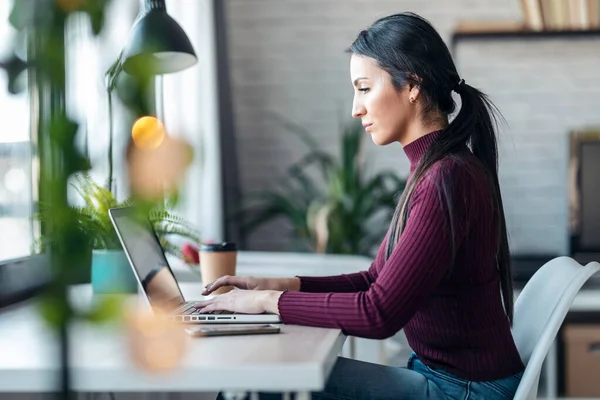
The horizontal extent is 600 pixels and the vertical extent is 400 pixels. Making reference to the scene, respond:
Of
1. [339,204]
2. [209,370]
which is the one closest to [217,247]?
[209,370]

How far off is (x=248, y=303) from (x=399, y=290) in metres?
0.26

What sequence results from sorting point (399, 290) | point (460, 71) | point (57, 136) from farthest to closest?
point (460, 71) → point (399, 290) → point (57, 136)

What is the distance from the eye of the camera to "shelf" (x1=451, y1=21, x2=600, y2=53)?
378cm

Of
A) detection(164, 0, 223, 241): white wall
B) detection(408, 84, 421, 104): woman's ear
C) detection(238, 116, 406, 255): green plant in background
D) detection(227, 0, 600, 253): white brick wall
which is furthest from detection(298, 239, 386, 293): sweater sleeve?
detection(227, 0, 600, 253): white brick wall

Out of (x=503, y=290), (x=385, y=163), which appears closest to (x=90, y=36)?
(x=503, y=290)

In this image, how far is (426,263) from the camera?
4.19 ft

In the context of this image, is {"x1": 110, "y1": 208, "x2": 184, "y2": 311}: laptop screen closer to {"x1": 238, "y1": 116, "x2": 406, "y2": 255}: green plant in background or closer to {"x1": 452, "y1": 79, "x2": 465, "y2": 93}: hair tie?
{"x1": 452, "y1": 79, "x2": 465, "y2": 93}: hair tie

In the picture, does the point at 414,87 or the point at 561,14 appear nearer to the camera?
the point at 414,87

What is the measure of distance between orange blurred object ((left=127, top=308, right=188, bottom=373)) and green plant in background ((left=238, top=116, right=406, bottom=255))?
318cm

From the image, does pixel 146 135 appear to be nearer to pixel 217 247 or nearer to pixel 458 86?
pixel 458 86

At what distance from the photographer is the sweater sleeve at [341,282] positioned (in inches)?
64.0

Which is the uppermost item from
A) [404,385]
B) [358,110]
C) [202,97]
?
[202,97]

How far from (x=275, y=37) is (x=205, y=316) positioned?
2834 mm

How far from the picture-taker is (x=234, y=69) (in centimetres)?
403
